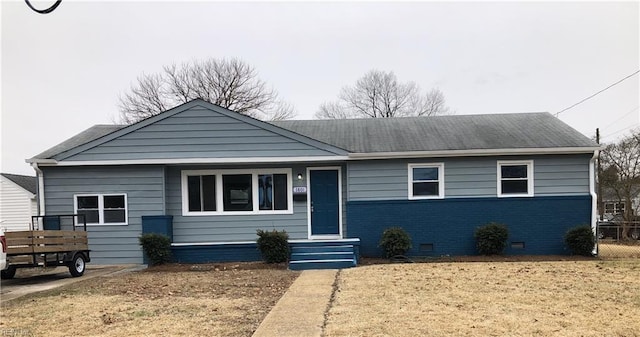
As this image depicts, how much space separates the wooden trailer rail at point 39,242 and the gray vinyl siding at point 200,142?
2891mm

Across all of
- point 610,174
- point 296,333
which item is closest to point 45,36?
point 296,333

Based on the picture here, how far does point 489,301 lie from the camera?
6.82m

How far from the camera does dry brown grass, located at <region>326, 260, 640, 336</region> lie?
17.6 ft

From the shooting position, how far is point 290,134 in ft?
43.0

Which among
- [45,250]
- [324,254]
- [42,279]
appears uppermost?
[45,250]

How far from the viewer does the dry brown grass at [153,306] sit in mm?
5773

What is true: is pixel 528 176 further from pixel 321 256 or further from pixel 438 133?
pixel 321 256

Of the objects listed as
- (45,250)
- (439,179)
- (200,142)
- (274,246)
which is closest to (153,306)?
(45,250)

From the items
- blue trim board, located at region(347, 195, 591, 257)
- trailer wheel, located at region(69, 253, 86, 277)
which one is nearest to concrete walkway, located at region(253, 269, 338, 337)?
blue trim board, located at region(347, 195, 591, 257)

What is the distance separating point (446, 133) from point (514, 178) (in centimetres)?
234

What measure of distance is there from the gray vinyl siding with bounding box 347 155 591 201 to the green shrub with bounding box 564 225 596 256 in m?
1.03

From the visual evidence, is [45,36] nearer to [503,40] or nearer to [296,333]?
[296,333]

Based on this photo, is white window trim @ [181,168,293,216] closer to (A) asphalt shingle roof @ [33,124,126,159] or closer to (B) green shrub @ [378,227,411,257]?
(B) green shrub @ [378,227,411,257]

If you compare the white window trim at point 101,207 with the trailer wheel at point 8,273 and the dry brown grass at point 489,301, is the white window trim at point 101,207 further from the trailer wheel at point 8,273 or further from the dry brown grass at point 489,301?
the dry brown grass at point 489,301
